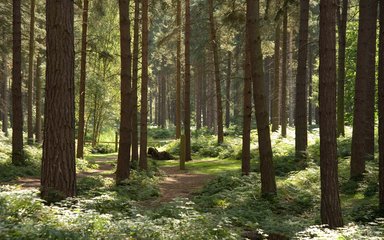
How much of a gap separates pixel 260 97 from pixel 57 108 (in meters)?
5.53

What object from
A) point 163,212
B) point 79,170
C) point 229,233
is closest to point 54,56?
point 163,212

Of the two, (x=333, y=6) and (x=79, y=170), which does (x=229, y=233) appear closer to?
(x=333, y=6)

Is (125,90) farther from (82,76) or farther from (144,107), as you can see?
(82,76)

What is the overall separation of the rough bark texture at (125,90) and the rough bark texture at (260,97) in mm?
4287

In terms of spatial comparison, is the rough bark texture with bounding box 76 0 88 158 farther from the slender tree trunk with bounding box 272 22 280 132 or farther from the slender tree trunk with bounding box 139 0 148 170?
the slender tree trunk with bounding box 272 22 280 132

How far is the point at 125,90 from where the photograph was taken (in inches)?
538

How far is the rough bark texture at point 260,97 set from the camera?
11.2m

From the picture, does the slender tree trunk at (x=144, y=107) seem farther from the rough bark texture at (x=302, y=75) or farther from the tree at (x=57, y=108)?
the tree at (x=57, y=108)

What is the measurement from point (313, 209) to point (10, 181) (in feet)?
32.4

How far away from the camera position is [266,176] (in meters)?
11.3

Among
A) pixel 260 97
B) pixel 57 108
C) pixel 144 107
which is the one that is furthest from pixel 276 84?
pixel 57 108

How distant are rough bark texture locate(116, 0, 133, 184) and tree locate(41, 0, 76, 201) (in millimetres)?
5489

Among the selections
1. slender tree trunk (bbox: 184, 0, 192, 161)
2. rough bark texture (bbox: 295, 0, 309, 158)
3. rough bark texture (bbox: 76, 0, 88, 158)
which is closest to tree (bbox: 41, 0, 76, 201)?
rough bark texture (bbox: 295, 0, 309, 158)

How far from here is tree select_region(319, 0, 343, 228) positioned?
7941 mm
